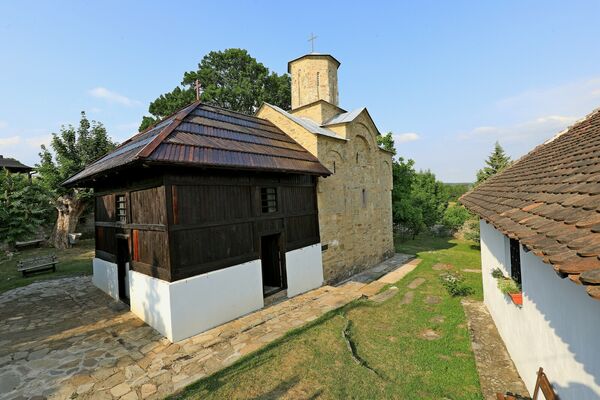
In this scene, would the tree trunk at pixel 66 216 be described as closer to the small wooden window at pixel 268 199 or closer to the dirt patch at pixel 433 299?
the small wooden window at pixel 268 199

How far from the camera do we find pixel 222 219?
297 inches

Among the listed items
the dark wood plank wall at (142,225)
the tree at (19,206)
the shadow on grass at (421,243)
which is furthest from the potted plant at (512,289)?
the tree at (19,206)

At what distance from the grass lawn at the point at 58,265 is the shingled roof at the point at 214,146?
18.7ft

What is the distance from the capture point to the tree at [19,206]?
16719 mm

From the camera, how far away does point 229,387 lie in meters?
4.83

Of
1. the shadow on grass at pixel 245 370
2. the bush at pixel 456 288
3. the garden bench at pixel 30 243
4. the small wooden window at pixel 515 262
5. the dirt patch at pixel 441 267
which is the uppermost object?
the small wooden window at pixel 515 262

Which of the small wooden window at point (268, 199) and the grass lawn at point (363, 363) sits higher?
the small wooden window at point (268, 199)

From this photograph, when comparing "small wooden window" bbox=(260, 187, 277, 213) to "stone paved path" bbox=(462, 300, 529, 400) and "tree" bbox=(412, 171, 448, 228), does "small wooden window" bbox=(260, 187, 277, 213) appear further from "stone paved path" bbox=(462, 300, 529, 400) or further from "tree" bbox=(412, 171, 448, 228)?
"tree" bbox=(412, 171, 448, 228)

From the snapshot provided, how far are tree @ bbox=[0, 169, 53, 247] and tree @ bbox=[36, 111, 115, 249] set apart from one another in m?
0.82

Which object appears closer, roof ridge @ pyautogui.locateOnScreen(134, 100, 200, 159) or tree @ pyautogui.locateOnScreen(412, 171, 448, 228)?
roof ridge @ pyautogui.locateOnScreen(134, 100, 200, 159)

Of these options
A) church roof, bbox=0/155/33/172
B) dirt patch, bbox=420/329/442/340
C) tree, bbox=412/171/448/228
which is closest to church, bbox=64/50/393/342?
dirt patch, bbox=420/329/442/340

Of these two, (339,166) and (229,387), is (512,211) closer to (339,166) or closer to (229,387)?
(229,387)

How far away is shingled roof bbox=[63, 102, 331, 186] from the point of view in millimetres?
6539

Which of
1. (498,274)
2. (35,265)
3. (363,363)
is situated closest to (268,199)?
(363,363)
